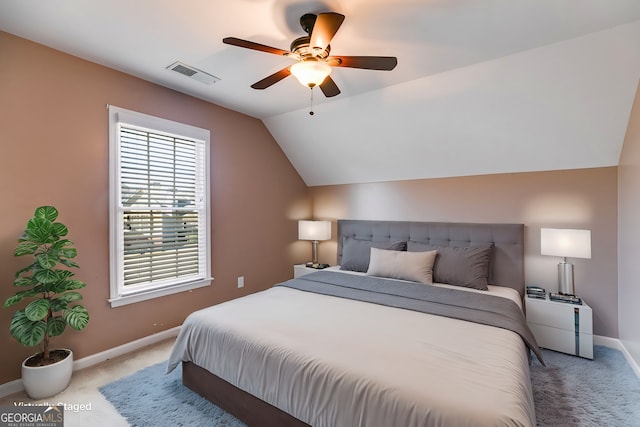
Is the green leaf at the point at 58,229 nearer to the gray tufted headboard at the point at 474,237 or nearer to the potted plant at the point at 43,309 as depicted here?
the potted plant at the point at 43,309

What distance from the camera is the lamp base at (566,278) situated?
110 inches

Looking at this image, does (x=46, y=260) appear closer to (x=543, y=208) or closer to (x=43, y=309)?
(x=43, y=309)

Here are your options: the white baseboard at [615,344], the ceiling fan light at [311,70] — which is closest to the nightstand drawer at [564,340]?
the white baseboard at [615,344]

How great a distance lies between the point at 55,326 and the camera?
210cm

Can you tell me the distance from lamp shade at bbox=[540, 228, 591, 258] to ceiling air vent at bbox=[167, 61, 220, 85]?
11.4ft

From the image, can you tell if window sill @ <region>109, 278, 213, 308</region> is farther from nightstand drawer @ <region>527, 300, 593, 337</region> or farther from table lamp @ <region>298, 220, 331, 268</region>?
nightstand drawer @ <region>527, 300, 593, 337</region>

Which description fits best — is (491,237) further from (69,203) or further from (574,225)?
(69,203)

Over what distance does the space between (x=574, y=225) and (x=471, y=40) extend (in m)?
2.14

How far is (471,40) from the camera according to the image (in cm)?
212

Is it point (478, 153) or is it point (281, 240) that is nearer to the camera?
point (478, 153)

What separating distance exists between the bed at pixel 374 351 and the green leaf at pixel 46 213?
1229 mm

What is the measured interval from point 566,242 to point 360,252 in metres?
2.03

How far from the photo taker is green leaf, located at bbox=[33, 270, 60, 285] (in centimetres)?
197

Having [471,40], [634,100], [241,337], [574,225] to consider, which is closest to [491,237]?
[574,225]
